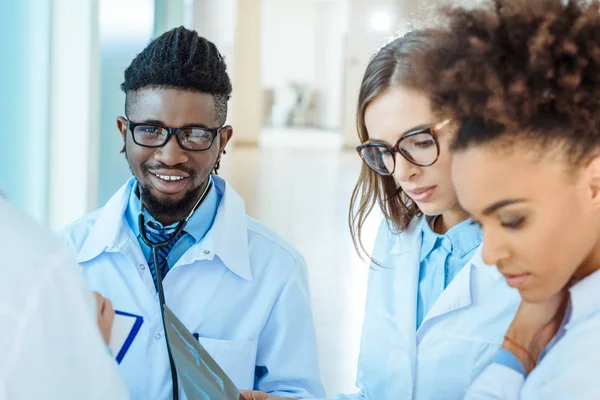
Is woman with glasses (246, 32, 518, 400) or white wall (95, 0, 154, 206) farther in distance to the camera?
white wall (95, 0, 154, 206)

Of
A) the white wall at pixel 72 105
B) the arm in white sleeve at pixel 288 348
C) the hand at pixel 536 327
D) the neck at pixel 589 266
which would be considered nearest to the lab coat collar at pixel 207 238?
the arm in white sleeve at pixel 288 348

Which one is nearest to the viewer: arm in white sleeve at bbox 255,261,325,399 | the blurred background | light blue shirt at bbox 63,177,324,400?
light blue shirt at bbox 63,177,324,400

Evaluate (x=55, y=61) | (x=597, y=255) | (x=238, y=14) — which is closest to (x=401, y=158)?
(x=597, y=255)

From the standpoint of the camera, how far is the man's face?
1.66 m

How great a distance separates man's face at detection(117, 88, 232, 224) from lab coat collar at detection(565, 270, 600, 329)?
3.29 ft

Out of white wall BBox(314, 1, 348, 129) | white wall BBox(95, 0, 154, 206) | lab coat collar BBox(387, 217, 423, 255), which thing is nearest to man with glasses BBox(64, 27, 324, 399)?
lab coat collar BBox(387, 217, 423, 255)

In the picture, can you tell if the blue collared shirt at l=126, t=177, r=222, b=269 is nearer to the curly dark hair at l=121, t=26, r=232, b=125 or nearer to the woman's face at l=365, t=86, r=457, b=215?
the curly dark hair at l=121, t=26, r=232, b=125

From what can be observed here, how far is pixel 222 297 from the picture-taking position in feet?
5.67

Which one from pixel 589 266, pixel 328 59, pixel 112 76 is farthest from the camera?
pixel 328 59

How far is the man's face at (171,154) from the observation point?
1660 millimetres

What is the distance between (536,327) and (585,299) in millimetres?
119

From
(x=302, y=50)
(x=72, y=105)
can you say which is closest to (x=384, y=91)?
(x=72, y=105)

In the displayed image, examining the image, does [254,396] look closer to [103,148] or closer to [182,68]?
[182,68]

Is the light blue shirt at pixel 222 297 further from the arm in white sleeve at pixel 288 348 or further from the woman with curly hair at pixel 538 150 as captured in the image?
the woman with curly hair at pixel 538 150
